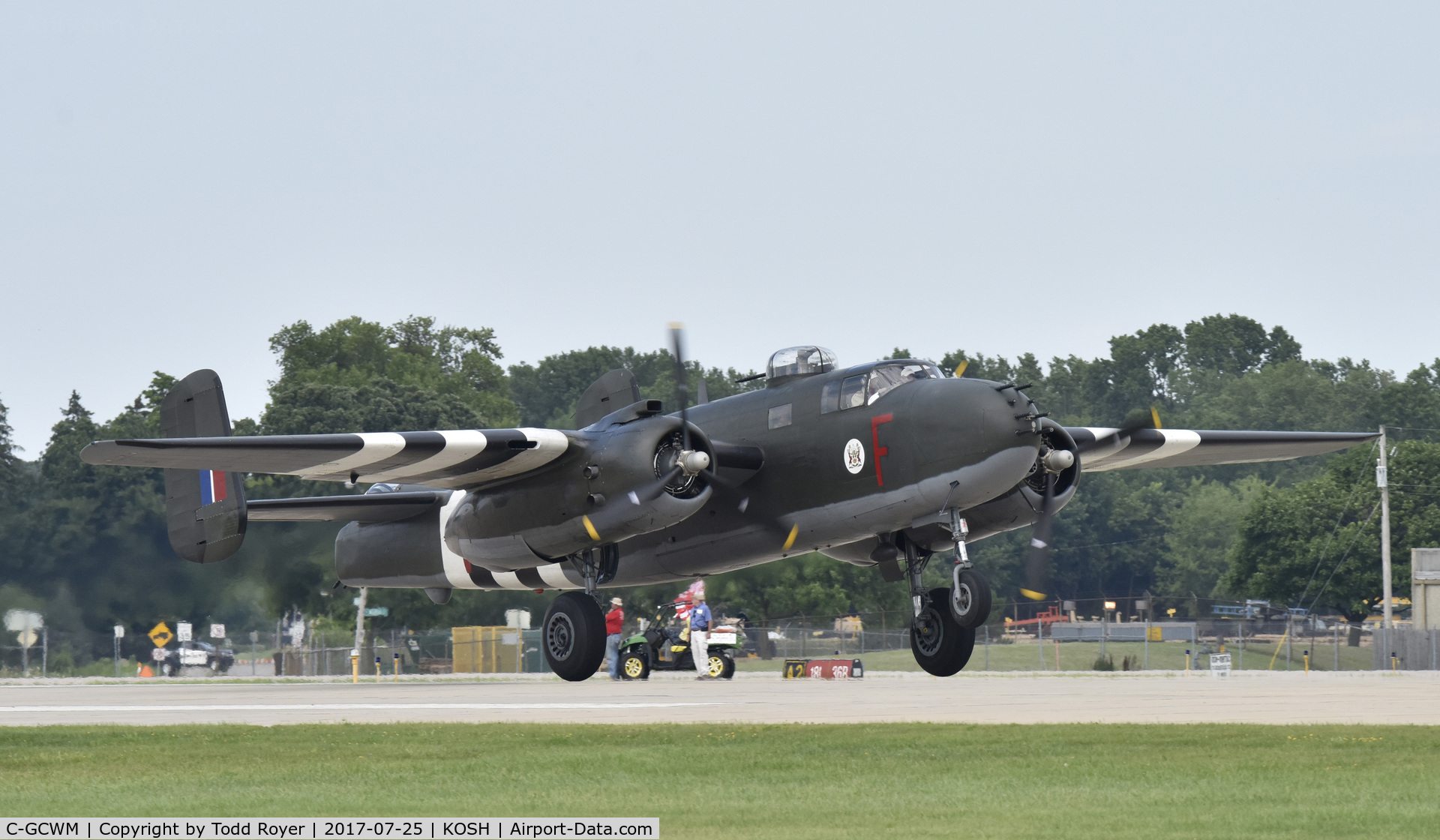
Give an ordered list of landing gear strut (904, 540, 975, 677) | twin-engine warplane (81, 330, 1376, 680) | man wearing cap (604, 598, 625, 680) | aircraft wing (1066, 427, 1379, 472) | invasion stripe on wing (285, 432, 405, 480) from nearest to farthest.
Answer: twin-engine warplane (81, 330, 1376, 680) → invasion stripe on wing (285, 432, 405, 480) → landing gear strut (904, 540, 975, 677) → aircraft wing (1066, 427, 1379, 472) → man wearing cap (604, 598, 625, 680)

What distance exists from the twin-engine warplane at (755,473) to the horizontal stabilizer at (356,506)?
5.16 feet

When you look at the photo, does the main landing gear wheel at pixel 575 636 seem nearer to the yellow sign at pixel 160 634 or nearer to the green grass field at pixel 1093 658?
the green grass field at pixel 1093 658

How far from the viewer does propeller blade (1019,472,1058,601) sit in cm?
2428

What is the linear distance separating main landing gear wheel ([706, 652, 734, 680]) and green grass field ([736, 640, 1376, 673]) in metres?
12.0

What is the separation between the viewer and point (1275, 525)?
103m

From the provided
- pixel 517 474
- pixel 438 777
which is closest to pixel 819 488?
pixel 517 474

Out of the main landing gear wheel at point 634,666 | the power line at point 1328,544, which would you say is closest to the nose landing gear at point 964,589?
the main landing gear wheel at point 634,666

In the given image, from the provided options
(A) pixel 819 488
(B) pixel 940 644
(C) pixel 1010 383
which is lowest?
(B) pixel 940 644

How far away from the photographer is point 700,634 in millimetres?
44438

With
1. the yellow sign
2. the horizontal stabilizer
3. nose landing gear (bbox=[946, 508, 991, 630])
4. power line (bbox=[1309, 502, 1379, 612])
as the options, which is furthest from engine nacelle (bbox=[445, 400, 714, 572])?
power line (bbox=[1309, 502, 1379, 612])

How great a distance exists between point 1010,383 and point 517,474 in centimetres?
898

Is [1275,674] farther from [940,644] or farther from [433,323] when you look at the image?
[433,323]

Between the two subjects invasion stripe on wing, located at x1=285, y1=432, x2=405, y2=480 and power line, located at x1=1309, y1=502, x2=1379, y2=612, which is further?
power line, located at x1=1309, y1=502, x2=1379, y2=612
